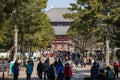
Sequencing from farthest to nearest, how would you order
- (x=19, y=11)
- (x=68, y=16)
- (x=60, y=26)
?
(x=60, y=26), (x=68, y=16), (x=19, y=11)

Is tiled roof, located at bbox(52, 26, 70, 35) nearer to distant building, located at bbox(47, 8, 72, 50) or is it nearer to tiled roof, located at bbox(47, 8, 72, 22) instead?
distant building, located at bbox(47, 8, 72, 50)

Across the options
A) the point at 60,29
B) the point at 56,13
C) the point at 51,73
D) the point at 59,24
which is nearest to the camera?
the point at 51,73

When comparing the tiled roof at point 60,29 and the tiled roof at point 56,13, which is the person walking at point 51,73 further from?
the tiled roof at point 56,13

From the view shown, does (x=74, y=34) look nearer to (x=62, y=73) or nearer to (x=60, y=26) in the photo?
(x=62, y=73)

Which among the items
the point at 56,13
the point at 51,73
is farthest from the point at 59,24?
the point at 51,73

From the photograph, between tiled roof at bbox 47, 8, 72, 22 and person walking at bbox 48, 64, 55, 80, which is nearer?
person walking at bbox 48, 64, 55, 80

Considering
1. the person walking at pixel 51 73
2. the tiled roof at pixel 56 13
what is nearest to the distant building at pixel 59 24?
the tiled roof at pixel 56 13

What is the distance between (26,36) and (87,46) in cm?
2503

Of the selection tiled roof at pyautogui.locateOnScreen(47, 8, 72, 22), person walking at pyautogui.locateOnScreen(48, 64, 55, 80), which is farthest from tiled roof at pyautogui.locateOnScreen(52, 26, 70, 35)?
person walking at pyautogui.locateOnScreen(48, 64, 55, 80)

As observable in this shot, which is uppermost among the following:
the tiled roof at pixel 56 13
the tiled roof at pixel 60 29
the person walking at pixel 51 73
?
the tiled roof at pixel 56 13

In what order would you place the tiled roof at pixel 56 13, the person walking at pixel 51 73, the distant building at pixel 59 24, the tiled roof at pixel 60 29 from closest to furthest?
the person walking at pixel 51 73 < the distant building at pixel 59 24 < the tiled roof at pixel 60 29 < the tiled roof at pixel 56 13

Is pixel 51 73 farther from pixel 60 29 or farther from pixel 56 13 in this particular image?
pixel 56 13

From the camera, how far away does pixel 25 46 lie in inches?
1964

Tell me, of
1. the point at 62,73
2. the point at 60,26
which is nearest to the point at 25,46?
the point at 62,73
